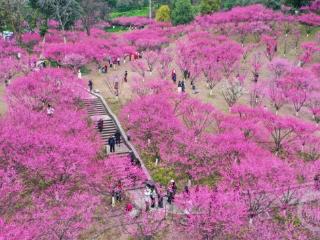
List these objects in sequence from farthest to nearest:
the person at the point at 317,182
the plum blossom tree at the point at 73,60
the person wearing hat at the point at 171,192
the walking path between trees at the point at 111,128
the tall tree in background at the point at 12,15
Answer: the tall tree in background at the point at 12,15
the plum blossom tree at the point at 73,60
the walking path between trees at the point at 111,128
the person at the point at 317,182
the person wearing hat at the point at 171,192

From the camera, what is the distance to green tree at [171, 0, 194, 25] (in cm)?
7931

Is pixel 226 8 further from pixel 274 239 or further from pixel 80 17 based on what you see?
pixel 274 239

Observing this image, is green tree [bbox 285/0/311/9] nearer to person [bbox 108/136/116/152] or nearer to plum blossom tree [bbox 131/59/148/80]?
plum blossom tree [bbox 131/59/148/80]

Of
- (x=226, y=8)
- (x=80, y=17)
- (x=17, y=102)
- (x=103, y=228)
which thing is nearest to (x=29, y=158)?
(x=103, y=228)

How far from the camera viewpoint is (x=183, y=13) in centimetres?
7975

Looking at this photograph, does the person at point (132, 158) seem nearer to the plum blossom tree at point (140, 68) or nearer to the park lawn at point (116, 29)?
the plum blossom tree at point (140, 68)

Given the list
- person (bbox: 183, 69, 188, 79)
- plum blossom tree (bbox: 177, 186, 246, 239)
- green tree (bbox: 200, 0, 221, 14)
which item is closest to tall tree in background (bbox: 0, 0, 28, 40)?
person (bbox: 183, 69, 188, 79)

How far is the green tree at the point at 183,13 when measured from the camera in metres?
79.3

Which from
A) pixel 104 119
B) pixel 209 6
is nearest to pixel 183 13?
pixel 209 6

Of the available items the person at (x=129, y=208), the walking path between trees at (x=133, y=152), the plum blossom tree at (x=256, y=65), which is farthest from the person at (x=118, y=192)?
the plum blossom tree at (x=256, y=65)

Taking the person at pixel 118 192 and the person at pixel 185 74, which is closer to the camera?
the person at pixel 118 192

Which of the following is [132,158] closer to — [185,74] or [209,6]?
[185,74]

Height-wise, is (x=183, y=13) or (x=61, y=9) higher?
(x=61, y=9)

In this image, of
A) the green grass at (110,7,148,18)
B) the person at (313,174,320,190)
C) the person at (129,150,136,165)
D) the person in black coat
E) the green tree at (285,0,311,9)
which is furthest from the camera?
the green grass at (110,7,148,18)
